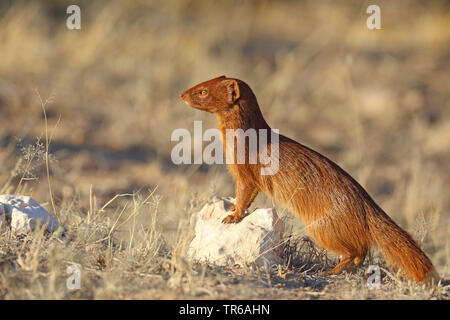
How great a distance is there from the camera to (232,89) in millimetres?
4516

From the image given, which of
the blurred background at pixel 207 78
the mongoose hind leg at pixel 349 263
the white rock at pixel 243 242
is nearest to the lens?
the white rock at pixel 243 242

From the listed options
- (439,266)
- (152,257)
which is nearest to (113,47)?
(439,266)

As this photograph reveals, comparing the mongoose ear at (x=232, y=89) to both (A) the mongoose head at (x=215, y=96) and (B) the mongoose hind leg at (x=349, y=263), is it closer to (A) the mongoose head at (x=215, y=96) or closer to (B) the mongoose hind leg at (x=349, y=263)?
(A) the mongoose head at (x=215, y=96)

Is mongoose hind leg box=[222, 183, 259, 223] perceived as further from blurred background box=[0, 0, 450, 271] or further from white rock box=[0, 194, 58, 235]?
blurred background box=[0, 0, 450, 271]

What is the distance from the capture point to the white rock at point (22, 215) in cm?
441

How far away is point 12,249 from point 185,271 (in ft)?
3.88

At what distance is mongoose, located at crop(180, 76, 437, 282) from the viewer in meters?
4.39

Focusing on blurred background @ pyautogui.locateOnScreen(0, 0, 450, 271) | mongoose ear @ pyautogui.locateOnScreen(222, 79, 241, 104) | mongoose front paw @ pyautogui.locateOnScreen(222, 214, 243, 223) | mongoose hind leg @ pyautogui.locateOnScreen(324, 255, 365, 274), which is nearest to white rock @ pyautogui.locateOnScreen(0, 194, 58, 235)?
mongoose front paw @ pyautogui.locateOnScreen(222, 214, 243, 223)

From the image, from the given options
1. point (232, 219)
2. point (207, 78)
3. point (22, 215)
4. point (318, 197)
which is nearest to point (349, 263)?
point (318, 197)

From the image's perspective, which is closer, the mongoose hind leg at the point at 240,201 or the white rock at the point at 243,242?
the white rock at the point at 243,242

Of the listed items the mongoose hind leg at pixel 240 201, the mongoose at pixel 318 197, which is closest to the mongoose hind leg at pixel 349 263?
the mongoose at pixel 318 197

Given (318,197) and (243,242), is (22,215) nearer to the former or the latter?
(243,242)

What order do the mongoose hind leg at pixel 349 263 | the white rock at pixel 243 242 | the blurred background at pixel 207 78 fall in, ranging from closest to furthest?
the white rock at pixel 243 242, the mongoose hind leg at pixel 349 263, the blurred background at pixel 207 78

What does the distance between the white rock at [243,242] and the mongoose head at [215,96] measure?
798mm
